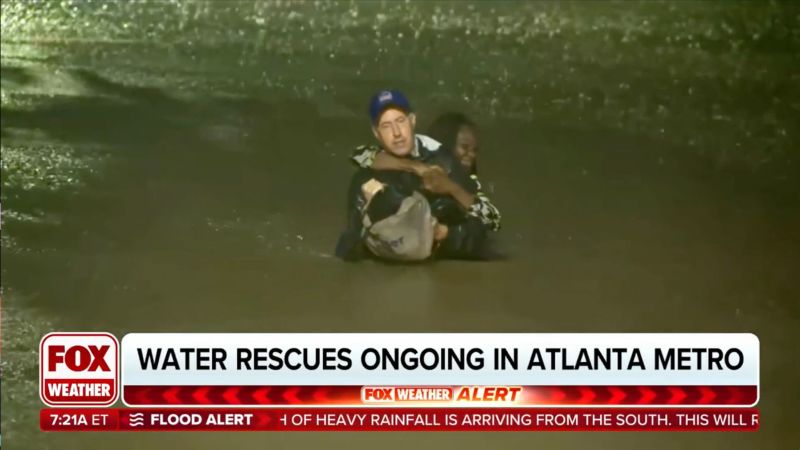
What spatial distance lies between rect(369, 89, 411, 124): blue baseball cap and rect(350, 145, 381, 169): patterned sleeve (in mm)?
67

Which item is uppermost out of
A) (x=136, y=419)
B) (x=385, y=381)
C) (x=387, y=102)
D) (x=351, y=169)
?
(x=387, y=102)

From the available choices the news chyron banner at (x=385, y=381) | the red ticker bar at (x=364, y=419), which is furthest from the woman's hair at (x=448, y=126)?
the red ticker bar at (x=364, y=419)

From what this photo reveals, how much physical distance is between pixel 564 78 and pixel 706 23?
1.00ft

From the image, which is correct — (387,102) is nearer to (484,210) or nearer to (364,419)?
(484,210)

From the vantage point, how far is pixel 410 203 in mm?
1923

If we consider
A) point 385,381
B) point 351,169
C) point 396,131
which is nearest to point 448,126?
point 396,131

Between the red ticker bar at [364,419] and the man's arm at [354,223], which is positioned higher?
the man's arm at [354,223]

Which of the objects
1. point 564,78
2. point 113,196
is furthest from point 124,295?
point 564,78

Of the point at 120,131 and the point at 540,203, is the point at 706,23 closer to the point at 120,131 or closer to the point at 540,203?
the point at 540,203

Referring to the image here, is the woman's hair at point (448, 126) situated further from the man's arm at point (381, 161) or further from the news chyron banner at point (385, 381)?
the news chyron banner at point (385, 381)

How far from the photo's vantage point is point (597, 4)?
1.92m

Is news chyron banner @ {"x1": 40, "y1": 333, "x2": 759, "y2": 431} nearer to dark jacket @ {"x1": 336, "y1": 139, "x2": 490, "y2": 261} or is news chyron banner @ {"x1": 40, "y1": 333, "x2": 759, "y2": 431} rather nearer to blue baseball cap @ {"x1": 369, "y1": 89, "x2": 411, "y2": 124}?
dark jacket @ {"x1": 336, "y1": 139, "x2": 490, "y2": 261}

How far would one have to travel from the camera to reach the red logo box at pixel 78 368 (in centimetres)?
191

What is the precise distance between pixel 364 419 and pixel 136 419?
45 centimetres
